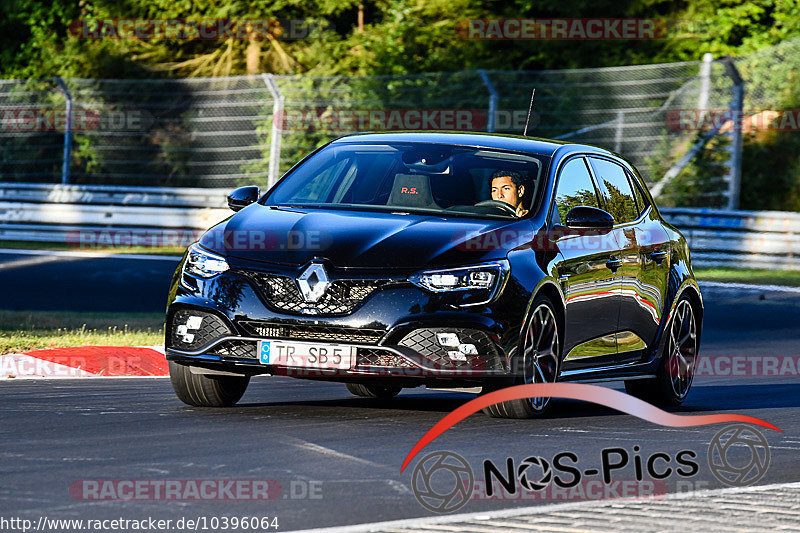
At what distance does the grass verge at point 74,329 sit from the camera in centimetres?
1223

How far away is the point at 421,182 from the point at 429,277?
1299 millimetres

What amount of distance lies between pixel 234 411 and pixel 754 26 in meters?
26.0

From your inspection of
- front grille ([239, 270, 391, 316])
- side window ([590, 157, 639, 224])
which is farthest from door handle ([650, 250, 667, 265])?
front grille ([239, 270, 391, 316])

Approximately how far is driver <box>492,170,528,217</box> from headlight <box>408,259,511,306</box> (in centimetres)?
94

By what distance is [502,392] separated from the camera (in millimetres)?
8805

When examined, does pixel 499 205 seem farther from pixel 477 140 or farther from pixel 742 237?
pixel 742 237

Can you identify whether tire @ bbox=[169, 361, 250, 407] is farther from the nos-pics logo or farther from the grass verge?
the grass verge

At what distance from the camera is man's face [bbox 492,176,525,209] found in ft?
31.1

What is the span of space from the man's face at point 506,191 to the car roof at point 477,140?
389 mm

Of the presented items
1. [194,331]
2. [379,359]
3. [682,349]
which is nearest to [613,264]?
[682,349]

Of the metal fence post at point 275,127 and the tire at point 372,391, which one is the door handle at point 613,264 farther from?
the metal fence post at point 275,127

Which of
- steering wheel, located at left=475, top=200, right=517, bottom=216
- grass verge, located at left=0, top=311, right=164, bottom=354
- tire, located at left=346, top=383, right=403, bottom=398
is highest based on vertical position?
steering wheel, located at left=475, top=200, right=517, bottom=216

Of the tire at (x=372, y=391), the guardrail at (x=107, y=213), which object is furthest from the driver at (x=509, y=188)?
the guardrail at (x=107, y=213)

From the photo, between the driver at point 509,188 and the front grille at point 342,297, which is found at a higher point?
the driver at point 509,188
